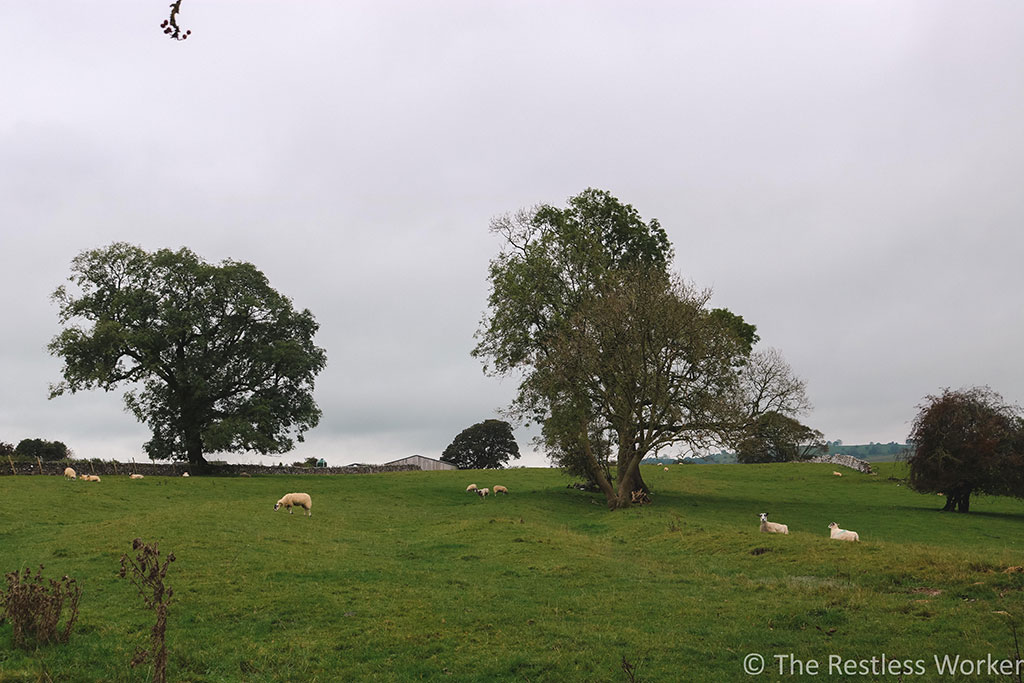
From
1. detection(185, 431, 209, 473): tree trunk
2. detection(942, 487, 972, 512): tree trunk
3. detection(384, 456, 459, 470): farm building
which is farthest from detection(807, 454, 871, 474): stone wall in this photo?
detection(185, 431, 209, 473): tree trunk

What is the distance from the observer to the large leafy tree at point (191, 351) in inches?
2148

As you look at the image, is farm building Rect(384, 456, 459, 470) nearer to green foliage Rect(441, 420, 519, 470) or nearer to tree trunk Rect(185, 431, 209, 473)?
green foliage Rect(441, 420, 519, 470)

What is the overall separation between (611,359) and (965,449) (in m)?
23.5

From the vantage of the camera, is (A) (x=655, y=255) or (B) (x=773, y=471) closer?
(A) (x=655, y=255)

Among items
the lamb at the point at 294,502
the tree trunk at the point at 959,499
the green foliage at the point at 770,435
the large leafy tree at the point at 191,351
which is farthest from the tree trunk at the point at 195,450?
the tree trunk at the point at 959,499

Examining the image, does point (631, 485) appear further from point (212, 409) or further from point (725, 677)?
point (212, 409)

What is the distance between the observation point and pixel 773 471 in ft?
224

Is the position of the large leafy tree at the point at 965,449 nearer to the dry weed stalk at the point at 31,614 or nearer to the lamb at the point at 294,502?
the lamb at the point at 294,502

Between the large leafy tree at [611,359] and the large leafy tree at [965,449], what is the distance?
564 inches

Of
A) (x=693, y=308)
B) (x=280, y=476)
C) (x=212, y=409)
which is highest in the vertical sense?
(x=693, y=308)

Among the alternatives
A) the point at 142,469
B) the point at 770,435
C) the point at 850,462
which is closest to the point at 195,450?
the point at 142,469

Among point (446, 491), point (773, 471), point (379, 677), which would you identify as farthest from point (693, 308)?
point (773, 471)

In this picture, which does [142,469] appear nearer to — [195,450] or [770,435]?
[195,450]

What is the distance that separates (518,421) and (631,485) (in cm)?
787
